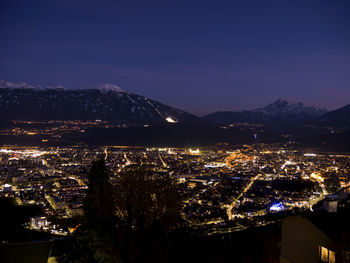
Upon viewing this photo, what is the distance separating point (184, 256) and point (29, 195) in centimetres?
1380

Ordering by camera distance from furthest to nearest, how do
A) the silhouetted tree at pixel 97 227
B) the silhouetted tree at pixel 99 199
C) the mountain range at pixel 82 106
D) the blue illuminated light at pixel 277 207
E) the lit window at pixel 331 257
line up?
the mountain range at pixel 82 106, the blue illuminated light at pixel 277 207, the silhouetted tree at pixel 99 199, the silhouetted tree at pixel 97 227, the lit window at pixel 331 257

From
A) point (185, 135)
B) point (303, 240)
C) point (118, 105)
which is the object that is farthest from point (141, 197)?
point (118, 105)

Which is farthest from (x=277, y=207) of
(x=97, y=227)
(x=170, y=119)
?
(x=170, y=119)

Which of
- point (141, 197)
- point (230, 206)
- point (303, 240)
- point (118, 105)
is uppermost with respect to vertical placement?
point (118, 105)

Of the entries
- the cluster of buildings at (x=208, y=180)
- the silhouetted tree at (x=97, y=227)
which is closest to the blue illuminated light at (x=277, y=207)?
the cluster of buildings at (x=208, y=180)

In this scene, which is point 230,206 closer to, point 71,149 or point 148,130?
point 71,149

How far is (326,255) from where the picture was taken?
6430mm

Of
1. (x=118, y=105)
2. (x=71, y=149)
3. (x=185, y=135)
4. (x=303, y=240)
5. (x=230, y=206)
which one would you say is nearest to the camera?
(x=303, y=240)

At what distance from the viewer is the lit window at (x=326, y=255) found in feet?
20.6

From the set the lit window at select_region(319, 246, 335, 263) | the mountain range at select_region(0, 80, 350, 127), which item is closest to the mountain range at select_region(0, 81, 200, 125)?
the mountain range at select_region(0, 80, 350, 127)

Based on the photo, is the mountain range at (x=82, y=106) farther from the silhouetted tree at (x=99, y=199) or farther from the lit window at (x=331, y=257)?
the lit window at (x=331, y=257)

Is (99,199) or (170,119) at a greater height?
(170,119)

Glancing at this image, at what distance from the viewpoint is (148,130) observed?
58906mm

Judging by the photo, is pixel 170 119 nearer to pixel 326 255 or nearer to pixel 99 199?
pixel 99 199
